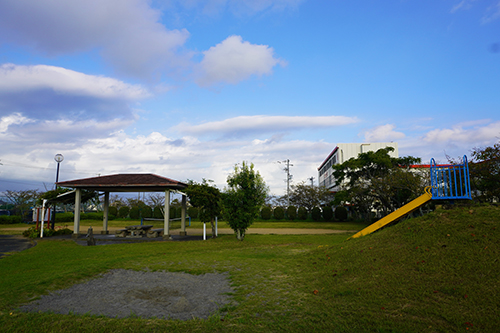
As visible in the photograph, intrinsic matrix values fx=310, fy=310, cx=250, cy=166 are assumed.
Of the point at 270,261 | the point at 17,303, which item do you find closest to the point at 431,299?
the point at 270,261

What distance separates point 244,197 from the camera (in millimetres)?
16281

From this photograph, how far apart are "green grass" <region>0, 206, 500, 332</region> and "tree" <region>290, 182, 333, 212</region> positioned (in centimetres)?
3574

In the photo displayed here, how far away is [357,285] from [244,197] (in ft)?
35.2

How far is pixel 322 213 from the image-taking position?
1577 inches

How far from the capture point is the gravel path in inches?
194

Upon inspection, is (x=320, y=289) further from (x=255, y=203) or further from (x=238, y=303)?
(x=255, y=203)

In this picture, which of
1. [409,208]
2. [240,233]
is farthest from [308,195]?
[409,208]

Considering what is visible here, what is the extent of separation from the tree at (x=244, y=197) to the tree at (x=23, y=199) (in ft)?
97.0

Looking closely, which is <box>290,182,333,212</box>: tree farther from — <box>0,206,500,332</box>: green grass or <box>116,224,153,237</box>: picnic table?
<box>0,206,500,332</box>: green grass

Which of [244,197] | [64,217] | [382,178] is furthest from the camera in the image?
[64,217]

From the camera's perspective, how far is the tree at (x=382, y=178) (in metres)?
23.0

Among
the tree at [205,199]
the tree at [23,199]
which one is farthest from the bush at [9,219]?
the tree at [205,199]

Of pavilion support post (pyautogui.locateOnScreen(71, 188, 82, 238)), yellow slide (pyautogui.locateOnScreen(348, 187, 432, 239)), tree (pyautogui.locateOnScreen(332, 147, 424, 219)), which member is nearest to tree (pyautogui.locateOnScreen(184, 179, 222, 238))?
pavilion support post (pyautogui.locateOnScreen(71, 188, 82, 238))

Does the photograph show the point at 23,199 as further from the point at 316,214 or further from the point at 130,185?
the point at 316,214
